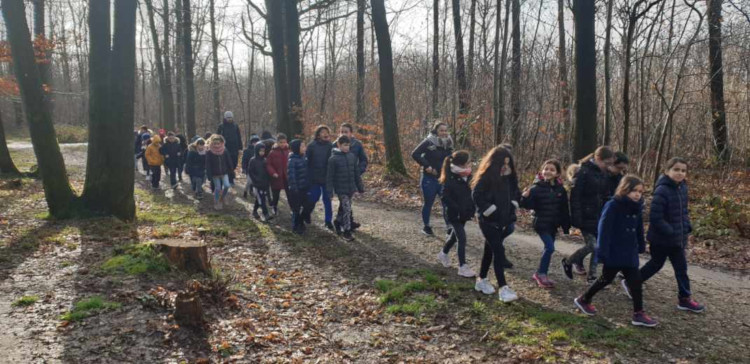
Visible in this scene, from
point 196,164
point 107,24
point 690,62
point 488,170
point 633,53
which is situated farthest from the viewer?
point 690,62

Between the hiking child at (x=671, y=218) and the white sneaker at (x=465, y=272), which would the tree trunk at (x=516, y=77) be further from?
the hiking child at (x=671, y=218)

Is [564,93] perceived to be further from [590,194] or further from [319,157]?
[590,194]

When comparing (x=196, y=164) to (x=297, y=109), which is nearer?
(x=196, y=164)

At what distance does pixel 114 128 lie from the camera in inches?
355

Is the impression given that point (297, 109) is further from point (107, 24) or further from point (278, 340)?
point (278, 340)

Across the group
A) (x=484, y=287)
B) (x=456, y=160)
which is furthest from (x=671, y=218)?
(x=456, y=160)

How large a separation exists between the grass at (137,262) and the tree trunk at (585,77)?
870 cm

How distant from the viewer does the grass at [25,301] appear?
5.40 metres

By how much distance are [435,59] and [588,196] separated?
45.2 feet

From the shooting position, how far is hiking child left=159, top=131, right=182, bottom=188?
15.0m

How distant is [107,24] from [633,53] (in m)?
14.8

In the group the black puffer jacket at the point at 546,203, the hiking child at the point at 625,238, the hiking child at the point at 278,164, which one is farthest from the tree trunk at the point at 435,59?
the hiking child at the point at 625,238

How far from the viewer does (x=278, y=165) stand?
33.2 feet

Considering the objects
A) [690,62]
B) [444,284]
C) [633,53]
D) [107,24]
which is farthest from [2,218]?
[690,62]
